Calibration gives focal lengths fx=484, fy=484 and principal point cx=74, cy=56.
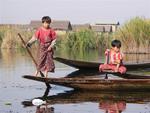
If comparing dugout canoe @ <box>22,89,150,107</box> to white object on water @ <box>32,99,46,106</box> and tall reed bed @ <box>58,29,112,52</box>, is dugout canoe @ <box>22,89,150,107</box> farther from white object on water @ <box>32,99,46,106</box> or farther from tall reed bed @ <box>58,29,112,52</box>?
tall reed bed @ <box>58,29,112,52</box>

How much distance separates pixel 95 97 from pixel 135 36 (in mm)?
19995

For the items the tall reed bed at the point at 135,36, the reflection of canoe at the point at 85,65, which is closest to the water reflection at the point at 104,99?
the reflection of canoe at the point at 85,65

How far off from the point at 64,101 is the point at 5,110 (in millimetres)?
1599

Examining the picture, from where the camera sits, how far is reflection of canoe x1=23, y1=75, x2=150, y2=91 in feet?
34.5

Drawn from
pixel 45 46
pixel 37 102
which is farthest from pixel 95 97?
pixel 45 46

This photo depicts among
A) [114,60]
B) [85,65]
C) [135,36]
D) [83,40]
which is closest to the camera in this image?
[114,60]

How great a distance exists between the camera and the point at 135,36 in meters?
29.9

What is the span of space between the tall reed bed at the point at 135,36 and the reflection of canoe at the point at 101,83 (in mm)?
18985

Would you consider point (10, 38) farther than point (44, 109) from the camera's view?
Yes

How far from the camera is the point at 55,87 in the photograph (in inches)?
475

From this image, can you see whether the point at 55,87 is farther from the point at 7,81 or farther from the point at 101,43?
the point at 101,43

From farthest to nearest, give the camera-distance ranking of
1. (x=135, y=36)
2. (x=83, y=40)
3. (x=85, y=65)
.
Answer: (x=83, y=40) → (x=135, y=36) → (x=85, y=65)

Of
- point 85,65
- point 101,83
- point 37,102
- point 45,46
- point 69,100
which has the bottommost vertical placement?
point 85,65

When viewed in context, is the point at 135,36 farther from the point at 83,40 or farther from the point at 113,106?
the point at 113,106
